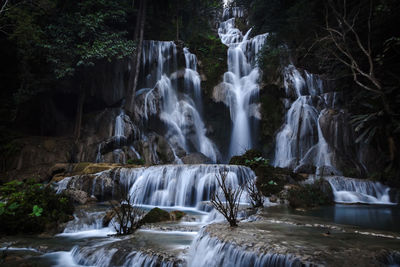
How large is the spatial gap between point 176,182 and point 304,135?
32.4 ft

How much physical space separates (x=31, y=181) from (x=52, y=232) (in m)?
1.96

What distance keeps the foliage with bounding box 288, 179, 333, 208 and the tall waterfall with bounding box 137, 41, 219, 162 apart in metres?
11.5

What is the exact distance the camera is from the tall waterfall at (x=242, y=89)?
72.0 feet

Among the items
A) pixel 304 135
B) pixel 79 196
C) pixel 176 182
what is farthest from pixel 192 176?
pixel 304 135

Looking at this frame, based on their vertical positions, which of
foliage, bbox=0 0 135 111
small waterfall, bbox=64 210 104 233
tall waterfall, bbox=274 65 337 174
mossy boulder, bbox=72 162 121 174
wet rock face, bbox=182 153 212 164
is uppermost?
foliage, bbox=0 0 135 111

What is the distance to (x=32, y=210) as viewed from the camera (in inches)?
313

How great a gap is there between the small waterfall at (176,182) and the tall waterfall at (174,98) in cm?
807

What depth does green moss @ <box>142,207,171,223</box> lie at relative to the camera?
307 inches

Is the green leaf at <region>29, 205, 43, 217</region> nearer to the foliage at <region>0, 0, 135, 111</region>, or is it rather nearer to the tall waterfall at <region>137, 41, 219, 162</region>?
the foliage at <region>0, 0, 135, 111</region>

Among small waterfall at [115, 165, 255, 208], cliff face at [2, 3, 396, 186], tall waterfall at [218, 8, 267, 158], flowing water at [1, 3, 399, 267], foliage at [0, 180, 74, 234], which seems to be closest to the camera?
flowing water at [1, 3, 399, 267]

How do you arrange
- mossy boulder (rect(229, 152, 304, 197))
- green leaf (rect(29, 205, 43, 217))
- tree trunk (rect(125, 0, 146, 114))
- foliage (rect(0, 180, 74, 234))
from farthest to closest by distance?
tree trunk (rect(125, 0, 146, 114))
mossy boulder (rect(229, 152, 304, 197))
foliage (rect(0, 180, 74, 234))
green leaf (rect(29, 205, 43, 217))

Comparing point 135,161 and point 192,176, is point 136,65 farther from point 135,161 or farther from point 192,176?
point 192,176

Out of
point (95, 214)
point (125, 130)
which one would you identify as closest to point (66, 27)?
point (125, 130)

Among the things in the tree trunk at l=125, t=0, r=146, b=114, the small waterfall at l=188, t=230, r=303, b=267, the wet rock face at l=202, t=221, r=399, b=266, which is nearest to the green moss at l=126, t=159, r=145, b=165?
the tree trunk at l=125, t=0, r=146, b=114
